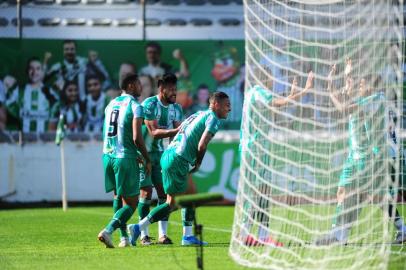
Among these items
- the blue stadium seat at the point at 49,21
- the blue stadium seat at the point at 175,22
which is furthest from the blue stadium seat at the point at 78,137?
the blue stadium seat at the point at 175,22

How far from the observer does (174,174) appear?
540 inches

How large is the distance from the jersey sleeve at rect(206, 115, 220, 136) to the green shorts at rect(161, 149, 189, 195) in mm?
869

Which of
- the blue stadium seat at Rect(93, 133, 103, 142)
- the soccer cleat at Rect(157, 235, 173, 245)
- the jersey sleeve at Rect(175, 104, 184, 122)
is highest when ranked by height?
the jersey sleeve at Rect(175, 104, 184, 122)

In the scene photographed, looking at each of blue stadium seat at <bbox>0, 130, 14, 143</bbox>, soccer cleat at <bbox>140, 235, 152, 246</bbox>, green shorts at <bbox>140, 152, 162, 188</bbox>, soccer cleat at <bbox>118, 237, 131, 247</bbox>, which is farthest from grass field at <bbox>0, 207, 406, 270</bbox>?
blue stadium seat at <bbox>0, 130, 14, 143</bbox>

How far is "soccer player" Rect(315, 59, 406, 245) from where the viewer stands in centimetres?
1239

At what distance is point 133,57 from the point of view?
25578 millimetres

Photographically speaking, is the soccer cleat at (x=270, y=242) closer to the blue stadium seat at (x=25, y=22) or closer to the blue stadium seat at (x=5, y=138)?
the blue stadium seat at (x=5, y=138)

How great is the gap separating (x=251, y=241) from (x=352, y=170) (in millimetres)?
2352

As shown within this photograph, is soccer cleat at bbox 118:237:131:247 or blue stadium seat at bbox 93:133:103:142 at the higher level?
soccer cleat at bbox 118:237:131:247

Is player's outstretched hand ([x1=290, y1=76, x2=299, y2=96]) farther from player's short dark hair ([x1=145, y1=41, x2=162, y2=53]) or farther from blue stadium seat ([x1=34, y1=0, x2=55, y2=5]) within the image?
blue stadium seat ([x1=34, y1=0, x2=55, y2=5])

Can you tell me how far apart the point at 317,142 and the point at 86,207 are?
43.5 ft

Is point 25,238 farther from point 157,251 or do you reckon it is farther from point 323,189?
point 323,189

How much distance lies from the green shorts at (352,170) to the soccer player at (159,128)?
2218 millimetres

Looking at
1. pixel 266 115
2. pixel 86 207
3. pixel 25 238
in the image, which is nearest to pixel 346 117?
pixel 266 115
